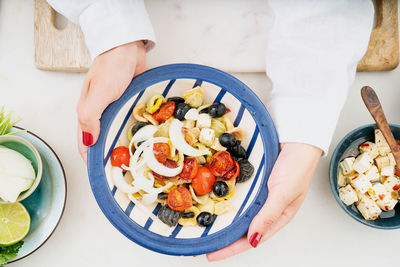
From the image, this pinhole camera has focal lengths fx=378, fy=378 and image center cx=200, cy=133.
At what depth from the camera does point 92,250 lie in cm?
106

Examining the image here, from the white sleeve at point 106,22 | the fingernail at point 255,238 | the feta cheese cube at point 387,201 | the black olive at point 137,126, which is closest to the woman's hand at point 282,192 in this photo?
the fingernail at point 255,238

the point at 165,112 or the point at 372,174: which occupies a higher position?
the point at 165,112

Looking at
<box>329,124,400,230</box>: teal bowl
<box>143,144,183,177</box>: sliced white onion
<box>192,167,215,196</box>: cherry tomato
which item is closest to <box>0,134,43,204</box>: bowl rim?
<box>143,144,183,177</box>: sliced white onion

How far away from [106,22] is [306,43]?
19.1 inches

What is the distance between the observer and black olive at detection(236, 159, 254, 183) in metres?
0.89

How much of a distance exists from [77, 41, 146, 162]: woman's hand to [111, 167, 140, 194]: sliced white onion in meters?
0.09

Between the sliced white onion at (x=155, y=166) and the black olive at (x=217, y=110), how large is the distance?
15 centimetres

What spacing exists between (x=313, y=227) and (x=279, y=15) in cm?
58

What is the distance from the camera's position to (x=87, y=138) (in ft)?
2.80

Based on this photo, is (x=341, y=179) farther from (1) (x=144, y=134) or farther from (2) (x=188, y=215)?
(1) (x=144, y=134)

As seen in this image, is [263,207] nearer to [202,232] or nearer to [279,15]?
[202,232]

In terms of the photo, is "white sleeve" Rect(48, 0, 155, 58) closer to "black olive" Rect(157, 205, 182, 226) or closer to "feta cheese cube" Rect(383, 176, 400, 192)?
"black olive" Rect(157, 205, 182, 226)

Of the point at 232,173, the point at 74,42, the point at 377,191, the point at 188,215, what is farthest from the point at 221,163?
the point at 74,42

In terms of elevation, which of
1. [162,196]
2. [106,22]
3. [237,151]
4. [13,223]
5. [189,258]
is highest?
[106,22]
